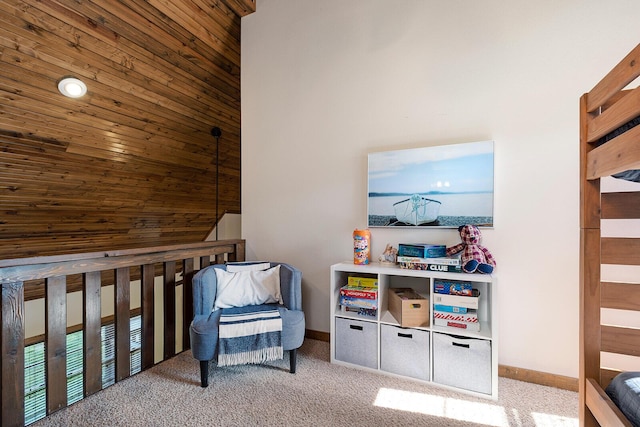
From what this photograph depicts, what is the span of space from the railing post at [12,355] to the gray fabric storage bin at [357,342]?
1.75 metres

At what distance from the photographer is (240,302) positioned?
2256 mm

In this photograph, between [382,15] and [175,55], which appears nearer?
[382,15]

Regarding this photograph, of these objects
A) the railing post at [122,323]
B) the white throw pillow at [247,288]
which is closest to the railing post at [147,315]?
the railing post at [122,323]

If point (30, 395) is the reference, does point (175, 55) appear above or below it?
above

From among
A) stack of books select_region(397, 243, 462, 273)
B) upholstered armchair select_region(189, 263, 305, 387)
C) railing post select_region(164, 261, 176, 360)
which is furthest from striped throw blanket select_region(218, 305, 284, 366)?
stack of books select_region(397, 243, 462, 273)

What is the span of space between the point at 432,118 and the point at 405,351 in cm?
161

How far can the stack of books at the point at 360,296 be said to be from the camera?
2111 mm

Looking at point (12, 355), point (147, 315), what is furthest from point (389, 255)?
point (12, 355)

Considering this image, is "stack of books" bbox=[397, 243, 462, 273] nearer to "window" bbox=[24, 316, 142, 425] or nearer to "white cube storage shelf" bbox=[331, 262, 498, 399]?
"white cube storage shelf" bbox=[331, 262, 498, 399]

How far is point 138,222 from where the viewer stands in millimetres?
3730

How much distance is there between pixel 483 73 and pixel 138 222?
12.6ft

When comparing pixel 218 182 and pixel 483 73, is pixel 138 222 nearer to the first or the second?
pixel 218 182

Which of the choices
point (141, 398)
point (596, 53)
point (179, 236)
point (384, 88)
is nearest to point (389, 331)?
point (141, 398)

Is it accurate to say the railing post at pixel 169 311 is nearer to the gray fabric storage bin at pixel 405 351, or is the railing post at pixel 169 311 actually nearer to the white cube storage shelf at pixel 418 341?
the white cube storage shelf at pixel 418 341
